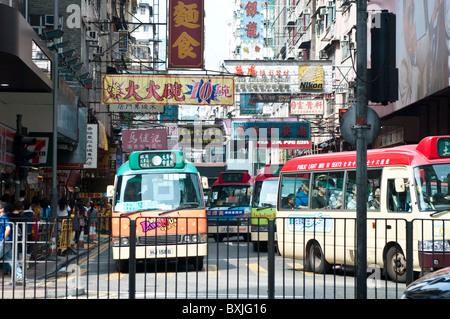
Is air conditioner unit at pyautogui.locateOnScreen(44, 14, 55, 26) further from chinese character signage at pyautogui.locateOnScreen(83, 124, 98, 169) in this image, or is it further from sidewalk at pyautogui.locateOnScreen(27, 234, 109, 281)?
sidewalk at pyautogui.locateOnScreen(27, 234, 109, 281)

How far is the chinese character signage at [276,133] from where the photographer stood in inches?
1887

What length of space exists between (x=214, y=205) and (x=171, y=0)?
778 cm

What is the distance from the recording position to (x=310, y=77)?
38438mm

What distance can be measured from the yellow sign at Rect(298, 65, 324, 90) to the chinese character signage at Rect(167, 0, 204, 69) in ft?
34.2

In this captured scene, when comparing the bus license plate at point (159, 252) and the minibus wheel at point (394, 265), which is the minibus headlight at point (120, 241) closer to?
the bus license plate at point (159, 252)

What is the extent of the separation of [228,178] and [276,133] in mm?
18376

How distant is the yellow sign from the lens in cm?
3822

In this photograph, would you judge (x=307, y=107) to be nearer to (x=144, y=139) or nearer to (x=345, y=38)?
(x=345, y=38)

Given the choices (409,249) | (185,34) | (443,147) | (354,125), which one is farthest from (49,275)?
(185,34)

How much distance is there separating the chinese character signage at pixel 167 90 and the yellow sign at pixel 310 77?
8.25 meters

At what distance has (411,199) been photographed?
1487 cm

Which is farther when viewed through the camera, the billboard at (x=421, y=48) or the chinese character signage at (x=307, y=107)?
the chinese character signage at (x=307, y=107)

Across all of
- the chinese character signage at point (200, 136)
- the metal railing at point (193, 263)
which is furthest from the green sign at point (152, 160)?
the chinese character signage at point (200, 136)
